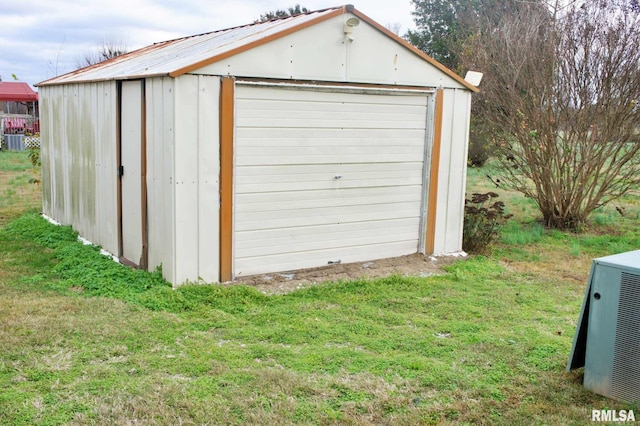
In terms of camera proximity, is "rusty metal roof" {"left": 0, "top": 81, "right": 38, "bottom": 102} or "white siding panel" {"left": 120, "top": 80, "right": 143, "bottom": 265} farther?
"rusty metal roof" {"left": 0, "top": 81, "right": 38, "bottom": 102}

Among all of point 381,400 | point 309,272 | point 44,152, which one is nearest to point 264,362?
point 381,400

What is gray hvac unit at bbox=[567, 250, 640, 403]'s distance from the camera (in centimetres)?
411

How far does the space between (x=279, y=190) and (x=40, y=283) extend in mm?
2644

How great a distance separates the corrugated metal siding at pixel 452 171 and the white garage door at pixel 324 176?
0.98 ft

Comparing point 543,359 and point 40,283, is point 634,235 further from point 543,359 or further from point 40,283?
point 40,283

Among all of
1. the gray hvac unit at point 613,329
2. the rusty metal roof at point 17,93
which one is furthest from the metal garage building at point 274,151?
the rusty metal roof at point 17,93

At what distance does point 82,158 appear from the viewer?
9.01 meters

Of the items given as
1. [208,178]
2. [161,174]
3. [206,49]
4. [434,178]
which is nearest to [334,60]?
[206,49]

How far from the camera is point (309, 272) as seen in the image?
24.5ft

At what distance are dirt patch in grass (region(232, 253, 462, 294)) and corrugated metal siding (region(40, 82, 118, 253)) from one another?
210cm

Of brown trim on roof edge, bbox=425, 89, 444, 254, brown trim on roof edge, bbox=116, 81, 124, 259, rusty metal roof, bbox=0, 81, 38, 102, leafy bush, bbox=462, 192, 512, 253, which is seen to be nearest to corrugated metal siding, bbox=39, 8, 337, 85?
brown trim on roof edge, bbox=116, 81, 124, 259

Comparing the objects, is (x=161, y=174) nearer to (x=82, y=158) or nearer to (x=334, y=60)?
(x=334, y=60)

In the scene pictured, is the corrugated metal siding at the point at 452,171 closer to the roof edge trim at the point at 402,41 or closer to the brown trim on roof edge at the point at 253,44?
the roof edge trim at the point at 402,41

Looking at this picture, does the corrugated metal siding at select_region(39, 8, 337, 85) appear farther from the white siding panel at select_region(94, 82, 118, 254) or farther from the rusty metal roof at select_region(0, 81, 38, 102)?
the rusty metal roof at select_region(0, 81, 38, 102)
